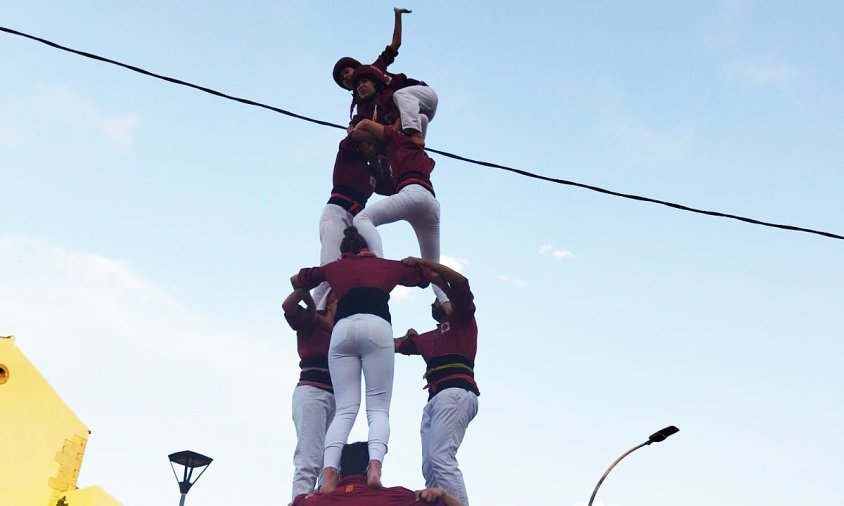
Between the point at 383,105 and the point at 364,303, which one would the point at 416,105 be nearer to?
the point at 383,105

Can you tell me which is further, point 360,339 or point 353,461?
point 360,339

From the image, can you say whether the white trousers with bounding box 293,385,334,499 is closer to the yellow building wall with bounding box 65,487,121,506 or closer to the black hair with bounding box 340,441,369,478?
the black hair with bounding box 340,441,369,478

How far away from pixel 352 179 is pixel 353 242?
1966 millimetres

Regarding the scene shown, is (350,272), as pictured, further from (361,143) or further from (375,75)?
(375,75)

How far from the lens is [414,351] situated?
36.2ft

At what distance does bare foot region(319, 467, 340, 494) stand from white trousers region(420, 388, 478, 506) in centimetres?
120

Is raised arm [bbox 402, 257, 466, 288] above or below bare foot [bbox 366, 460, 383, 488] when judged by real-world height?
above

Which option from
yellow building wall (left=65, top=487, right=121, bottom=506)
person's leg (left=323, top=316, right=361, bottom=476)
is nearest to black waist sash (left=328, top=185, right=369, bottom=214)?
person's leg (left=323, top=316, right=361, bottom=476)

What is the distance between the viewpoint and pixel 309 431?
10.2 meters

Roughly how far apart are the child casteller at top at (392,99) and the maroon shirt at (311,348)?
2.74m

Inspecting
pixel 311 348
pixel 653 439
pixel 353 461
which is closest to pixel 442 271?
pixel 311 348

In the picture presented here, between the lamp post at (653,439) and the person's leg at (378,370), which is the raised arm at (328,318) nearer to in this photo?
the person's leg at (378,370)

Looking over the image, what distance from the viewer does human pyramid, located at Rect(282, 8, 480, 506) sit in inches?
365

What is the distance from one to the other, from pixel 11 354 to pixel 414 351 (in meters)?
6.90
